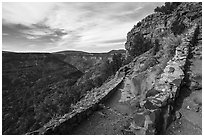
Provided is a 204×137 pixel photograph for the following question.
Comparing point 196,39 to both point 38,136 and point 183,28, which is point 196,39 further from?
point 38,136

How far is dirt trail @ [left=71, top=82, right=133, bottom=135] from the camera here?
877 cm

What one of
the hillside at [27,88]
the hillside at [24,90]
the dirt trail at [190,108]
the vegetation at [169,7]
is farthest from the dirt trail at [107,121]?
the hillside at [24,90]

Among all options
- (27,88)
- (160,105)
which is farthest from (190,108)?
(27,88)

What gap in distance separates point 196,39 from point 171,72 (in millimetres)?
9261

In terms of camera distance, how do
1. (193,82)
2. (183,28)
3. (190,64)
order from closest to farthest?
(193,82) → (190,64) → (183,28)

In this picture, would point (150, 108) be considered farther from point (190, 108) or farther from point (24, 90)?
point (24, 90)

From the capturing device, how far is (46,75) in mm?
190375

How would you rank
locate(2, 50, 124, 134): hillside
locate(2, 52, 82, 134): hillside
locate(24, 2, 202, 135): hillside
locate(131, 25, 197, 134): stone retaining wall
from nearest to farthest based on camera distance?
1. locate(131, 25, 197, 134): stone retaining wall
2. locate(24, 2, 202, 135): hillside
3. locate(2, 50, 124, 134): hillside
4. locate(2, 52, 82, 134): hillside

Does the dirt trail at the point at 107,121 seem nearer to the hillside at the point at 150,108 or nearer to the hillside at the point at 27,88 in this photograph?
the hillside at the point at 150,108

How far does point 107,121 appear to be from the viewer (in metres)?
9.66

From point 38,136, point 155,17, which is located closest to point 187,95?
point 38,136

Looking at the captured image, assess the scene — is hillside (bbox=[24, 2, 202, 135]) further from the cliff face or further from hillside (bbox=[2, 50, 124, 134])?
hillside (bbox=[2, 50, 124, 134])

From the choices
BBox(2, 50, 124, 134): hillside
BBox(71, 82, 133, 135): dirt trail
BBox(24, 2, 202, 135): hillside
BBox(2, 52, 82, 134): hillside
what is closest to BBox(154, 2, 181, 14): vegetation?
BBox(24, 2, 202, 135): hillside

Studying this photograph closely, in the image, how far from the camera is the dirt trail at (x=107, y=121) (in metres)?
8.77
